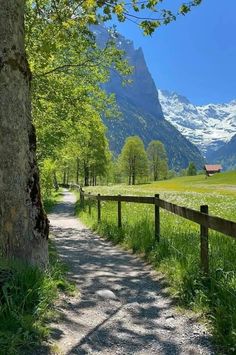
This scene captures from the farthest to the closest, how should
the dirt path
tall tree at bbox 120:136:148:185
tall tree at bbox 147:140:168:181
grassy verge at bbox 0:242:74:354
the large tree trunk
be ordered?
tall tree at bbox 147:140:168:181
tall tree at bbox 120:136:148:185
the large tree trunk
the dirt path
grassy verge at bbox 0:242:74:354

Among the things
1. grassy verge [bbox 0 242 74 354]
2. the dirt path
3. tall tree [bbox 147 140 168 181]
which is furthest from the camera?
tall tree [bbox 147 140 168 181]

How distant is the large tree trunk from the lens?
697 centimetres

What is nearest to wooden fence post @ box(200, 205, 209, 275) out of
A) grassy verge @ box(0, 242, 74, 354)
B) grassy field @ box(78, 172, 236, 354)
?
grassy field @ box(78, 172, 236, 354)

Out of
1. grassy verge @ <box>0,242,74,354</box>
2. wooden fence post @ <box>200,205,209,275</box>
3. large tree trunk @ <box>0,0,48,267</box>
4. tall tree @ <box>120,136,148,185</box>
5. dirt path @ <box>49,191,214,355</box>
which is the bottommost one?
dirt path @ <box>49,191,214,355</box>

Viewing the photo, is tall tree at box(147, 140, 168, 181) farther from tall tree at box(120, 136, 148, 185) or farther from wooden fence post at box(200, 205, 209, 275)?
wooden fence post at box(200, 205, 209, 275)

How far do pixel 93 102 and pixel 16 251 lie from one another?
13.2 meters

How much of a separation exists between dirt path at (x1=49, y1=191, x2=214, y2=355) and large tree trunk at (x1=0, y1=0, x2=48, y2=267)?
1.20m

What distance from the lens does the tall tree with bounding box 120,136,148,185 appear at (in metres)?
121

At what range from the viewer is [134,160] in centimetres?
12188

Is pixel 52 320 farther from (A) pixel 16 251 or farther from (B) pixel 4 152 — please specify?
(B) pixel 4 152

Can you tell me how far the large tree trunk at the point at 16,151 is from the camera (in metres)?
6.97

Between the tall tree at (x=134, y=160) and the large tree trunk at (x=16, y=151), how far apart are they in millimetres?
113871

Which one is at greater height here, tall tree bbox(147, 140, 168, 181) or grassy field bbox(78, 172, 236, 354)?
tall tree bbox(147, 140, 168, 181)

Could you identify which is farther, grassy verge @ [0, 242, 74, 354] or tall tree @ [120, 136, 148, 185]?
tall tree @ [120, 136, 148, 185]
